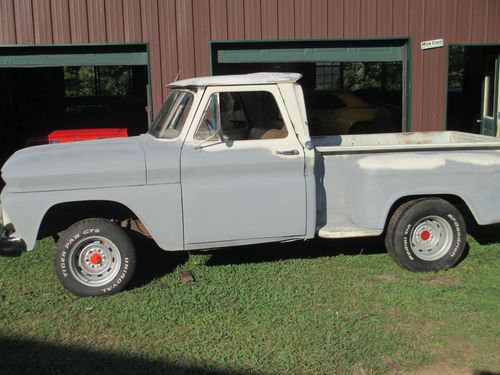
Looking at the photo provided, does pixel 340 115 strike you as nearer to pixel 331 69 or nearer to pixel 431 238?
pixel 431 238

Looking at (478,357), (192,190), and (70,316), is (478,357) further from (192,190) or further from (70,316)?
(70,316)

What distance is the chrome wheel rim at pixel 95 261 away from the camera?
5402mm

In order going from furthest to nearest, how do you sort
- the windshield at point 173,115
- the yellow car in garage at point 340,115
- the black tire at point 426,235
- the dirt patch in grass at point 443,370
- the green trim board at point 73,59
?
the yellow car in garage at point 340,115, the green trim board at point 73,59, the black tire at point 426,235, the windshield at point 173,115, the dirt patch in grass at point 443,370

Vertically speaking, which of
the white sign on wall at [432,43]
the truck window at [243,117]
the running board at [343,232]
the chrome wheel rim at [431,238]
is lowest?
the chrome wheel rim at [431,238]

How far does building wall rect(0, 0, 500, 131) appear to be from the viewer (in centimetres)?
923

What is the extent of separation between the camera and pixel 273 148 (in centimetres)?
552

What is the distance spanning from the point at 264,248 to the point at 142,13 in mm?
4532

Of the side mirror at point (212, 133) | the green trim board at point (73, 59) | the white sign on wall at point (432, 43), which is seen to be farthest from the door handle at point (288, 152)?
the white sign on wall at point (432, 43)

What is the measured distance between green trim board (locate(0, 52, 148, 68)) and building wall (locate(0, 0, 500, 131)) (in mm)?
229

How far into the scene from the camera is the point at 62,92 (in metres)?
22.2

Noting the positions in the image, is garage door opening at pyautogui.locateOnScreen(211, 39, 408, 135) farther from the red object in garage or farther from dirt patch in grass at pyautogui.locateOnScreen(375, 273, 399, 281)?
dirt patch in grass at pyautogui.locateOnScreen(375, 273, 399, 281)

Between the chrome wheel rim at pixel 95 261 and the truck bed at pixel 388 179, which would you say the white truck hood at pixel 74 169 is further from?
the truck bed at pixel 388 179

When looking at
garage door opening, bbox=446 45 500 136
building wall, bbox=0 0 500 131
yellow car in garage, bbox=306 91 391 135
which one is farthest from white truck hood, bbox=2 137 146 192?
yellow car in garage, bbox=306 91 391 135

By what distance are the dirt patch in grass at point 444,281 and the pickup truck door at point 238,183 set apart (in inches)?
51.1
